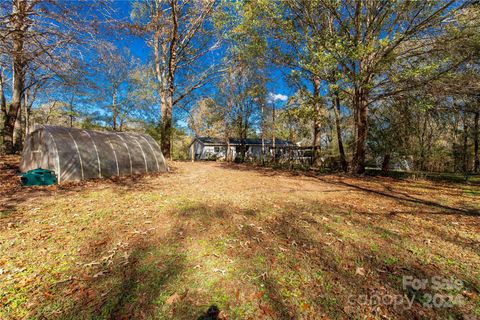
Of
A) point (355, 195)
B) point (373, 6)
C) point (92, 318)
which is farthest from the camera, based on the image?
point (373, 6)

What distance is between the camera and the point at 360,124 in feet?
35.7

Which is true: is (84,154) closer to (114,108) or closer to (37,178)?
(37,178)

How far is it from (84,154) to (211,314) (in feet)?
28.2

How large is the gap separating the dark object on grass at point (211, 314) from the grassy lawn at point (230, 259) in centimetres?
5

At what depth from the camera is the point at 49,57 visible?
5938 millimetres

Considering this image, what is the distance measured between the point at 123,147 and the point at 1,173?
461 centimetres

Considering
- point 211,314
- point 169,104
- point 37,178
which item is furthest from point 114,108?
point 211,314

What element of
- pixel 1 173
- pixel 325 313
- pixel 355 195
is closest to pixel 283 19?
pixel 355 195

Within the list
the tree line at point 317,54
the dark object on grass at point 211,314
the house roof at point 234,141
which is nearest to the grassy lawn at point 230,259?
the dark object on grass at point 211,314

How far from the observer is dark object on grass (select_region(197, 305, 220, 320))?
208 cm

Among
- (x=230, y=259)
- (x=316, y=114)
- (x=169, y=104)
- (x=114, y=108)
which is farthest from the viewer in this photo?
(x=114, y=108)

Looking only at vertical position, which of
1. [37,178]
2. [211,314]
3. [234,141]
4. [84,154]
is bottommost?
[211,314]

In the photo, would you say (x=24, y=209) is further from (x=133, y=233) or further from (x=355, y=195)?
(x=355, y=195)

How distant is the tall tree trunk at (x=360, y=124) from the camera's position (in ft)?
32.7
